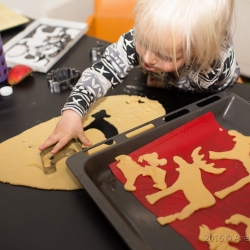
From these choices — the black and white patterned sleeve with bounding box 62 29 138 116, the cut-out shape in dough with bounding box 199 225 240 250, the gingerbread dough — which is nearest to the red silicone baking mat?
the cut-out shape in dough with bounding box 199 225 240 250

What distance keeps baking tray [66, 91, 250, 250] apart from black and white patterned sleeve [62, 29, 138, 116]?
174mm

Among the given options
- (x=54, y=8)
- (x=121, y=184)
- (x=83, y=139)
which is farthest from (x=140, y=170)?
(x=54, y=8)

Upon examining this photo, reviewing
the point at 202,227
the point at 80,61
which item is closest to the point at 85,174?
the point at 202,227

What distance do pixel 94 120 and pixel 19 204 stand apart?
0.86 ft

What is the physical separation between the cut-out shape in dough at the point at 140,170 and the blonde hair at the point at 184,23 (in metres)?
0.20

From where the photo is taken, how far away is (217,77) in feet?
2.44

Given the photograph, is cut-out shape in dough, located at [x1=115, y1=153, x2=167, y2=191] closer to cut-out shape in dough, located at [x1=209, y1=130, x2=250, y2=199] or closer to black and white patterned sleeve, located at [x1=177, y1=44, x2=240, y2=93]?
cut-out shape in dough, located at [x1=209, y1=130, x2=250, y2=199]

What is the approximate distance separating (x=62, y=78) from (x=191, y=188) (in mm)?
474

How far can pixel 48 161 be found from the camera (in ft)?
1.91

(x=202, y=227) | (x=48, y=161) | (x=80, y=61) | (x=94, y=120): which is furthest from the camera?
(x=80, y=61)

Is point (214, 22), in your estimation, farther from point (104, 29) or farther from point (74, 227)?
point (104, 29)

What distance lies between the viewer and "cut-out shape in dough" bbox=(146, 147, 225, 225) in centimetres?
49

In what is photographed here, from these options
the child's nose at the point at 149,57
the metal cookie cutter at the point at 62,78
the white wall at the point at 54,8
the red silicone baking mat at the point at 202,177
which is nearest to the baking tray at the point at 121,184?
the red silicone baking mat at the point at 202,177

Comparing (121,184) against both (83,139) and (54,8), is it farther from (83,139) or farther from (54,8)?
(54,8)
